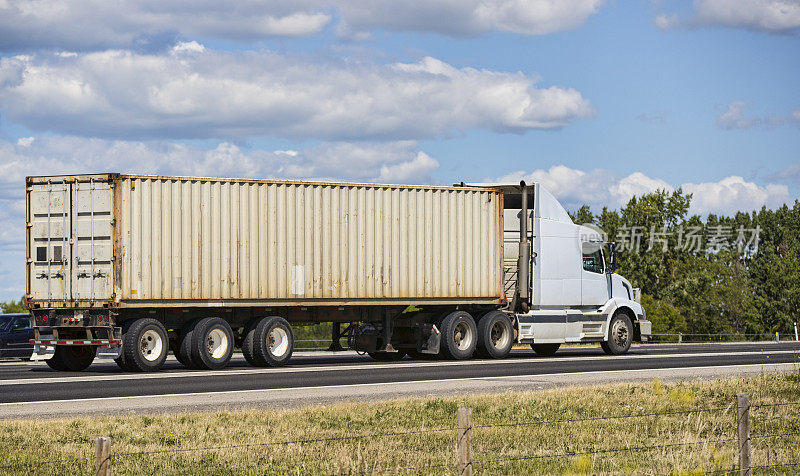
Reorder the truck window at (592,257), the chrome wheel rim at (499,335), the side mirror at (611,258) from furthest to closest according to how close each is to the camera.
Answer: the side mirror at (611,258) → the truck window at (592,257) → the chrome wheel rim at (499,335)

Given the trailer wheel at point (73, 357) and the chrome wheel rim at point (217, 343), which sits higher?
the chrome wheel rim at point (217, 343)

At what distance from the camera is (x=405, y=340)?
96.8ft

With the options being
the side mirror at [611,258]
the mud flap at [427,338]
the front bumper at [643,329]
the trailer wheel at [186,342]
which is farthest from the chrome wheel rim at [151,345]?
the front bumper at [643,329]

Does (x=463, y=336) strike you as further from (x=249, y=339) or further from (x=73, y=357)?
(x=73, y=357)

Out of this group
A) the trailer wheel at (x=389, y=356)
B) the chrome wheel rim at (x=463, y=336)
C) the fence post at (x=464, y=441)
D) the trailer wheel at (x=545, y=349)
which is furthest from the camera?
the trailer wheel at (x=545, y=349)

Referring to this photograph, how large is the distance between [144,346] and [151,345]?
177mm

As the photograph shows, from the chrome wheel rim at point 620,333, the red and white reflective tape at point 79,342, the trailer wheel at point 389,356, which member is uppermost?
the red and white reflective tape at point 79,342

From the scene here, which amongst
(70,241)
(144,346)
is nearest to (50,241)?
(70,241)

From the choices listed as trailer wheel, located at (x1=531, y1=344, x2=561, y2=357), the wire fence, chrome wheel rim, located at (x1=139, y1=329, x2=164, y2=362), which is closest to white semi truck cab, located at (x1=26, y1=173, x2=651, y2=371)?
chrome wheel rim, located at (x1=139, y1=329, x2=164, y2=362)

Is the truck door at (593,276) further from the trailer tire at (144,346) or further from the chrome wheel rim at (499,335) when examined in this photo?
the trailer tire at (144,346)

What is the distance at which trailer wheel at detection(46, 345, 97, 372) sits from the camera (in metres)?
25.7

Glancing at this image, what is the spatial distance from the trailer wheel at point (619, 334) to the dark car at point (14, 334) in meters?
16.7

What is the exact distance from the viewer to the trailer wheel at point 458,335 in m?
28.4

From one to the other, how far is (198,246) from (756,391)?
1240cm
